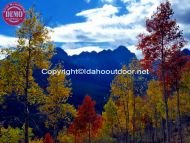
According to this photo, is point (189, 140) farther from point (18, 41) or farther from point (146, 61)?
point (18, 41)

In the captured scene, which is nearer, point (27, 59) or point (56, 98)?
point (27, 59)

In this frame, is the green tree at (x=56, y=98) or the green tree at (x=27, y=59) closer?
the green tree at (x=27, y=59)

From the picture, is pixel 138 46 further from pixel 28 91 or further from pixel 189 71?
pixel 189 71

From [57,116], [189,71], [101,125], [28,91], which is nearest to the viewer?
[28,91]

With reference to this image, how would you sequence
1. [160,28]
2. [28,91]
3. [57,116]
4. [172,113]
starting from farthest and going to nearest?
[172,113], [57,116], [160,28], [28,91]

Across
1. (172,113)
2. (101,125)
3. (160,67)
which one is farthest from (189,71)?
(101,125)

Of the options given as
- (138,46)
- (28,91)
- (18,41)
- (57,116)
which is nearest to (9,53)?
(18,41)

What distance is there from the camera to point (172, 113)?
2734 inches

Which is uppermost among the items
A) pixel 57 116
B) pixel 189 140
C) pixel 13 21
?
pixel 13 21

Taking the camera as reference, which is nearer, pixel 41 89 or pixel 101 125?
pixel 41 89

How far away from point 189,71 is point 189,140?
59.1 ft

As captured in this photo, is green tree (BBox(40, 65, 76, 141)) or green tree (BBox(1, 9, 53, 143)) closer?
green tree (BBox(1, 9, 53, 143))

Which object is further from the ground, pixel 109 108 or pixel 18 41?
pixel 18 41

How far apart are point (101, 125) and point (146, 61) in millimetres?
42910
